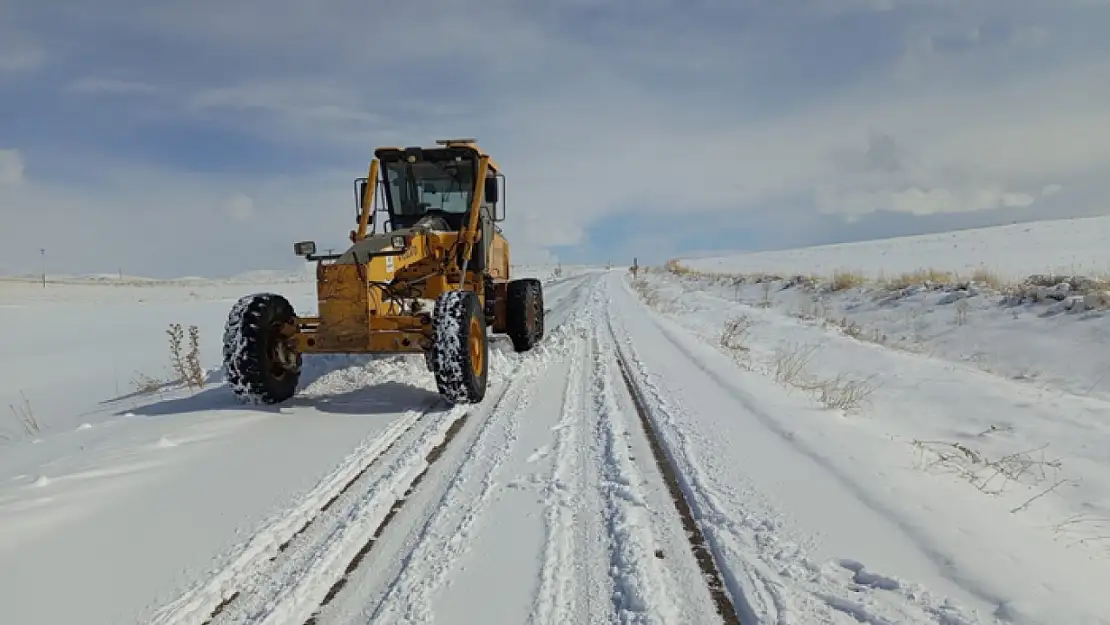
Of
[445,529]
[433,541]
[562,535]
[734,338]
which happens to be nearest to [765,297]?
[734,338]

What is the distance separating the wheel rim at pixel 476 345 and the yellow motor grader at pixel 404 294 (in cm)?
1

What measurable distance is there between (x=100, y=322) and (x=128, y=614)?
774 inches

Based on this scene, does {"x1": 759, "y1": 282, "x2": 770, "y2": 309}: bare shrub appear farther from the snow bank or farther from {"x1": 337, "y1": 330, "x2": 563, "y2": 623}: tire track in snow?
{"x1": 337, "y1": 330, "x2": 563, "y2": 623}: tire track in snow

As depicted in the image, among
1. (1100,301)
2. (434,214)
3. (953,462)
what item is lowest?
(953,462)

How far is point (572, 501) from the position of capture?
362 cm

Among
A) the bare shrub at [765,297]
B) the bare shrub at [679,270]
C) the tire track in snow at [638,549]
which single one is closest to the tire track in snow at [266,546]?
the tire track in snow at [638,549]

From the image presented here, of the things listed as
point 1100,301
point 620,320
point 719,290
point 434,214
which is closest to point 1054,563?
point 434,214

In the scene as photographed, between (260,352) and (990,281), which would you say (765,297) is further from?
(260,352)

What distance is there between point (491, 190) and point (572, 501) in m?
5.82

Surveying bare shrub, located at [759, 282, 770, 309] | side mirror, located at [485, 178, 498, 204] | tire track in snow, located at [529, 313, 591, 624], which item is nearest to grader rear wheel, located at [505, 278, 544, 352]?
side mirror, located at [485, 178, 498, 204]

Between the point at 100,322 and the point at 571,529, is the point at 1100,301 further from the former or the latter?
the point at 100,322

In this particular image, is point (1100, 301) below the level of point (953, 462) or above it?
above

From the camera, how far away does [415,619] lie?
2.50 m

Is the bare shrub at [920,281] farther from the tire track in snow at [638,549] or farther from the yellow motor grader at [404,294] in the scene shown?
the tire track in snow at [638,549]
